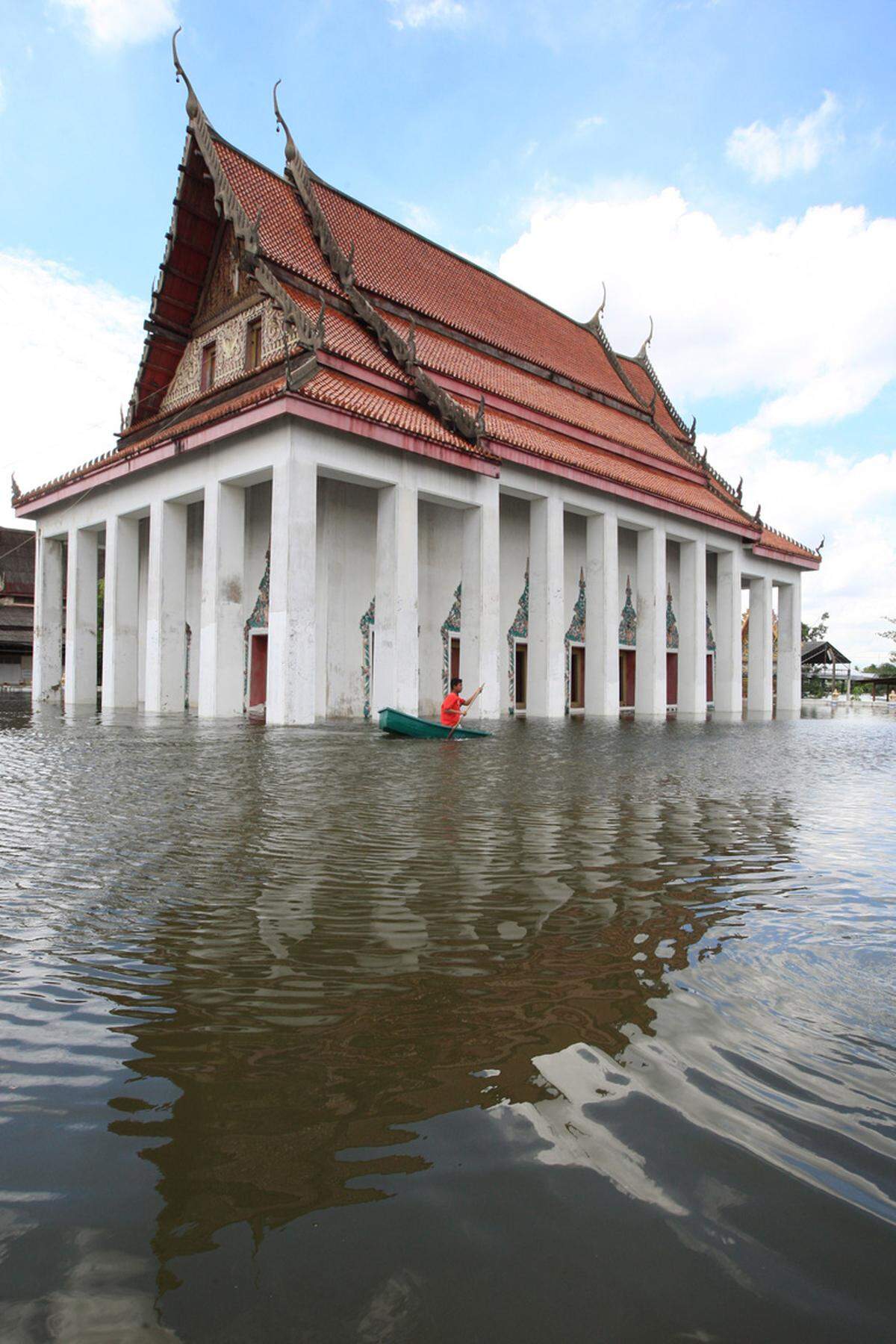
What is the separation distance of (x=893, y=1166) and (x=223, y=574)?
14.5 meters

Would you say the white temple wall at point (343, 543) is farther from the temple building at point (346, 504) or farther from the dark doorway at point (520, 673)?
the dark doorway at point (520, 673)

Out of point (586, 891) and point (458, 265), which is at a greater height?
point (458, 265)

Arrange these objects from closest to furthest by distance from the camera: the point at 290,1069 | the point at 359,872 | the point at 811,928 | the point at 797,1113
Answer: the point at 797,1113 < the point at 290,1069 < the point at 811,928 < the point at 359,872

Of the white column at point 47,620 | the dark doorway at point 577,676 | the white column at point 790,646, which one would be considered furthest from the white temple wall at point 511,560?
the white column at point 790,646

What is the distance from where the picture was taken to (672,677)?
25.5 metres

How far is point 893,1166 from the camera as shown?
1481 millimetres

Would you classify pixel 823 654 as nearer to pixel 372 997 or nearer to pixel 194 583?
pixel 194 583

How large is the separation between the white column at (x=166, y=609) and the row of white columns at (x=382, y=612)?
0.10ft

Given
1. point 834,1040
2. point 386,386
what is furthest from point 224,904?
point 386,386

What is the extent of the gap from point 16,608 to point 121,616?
21.4 metres

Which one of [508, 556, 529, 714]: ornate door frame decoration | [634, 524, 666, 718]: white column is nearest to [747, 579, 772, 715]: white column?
[634, 524, 666, 718]: white column

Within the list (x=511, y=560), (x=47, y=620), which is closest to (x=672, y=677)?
(x=511, y=560)

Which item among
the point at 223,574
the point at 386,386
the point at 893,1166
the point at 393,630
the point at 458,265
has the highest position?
the point at 458,265

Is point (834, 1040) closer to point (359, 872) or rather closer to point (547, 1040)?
point (547, 1040)
